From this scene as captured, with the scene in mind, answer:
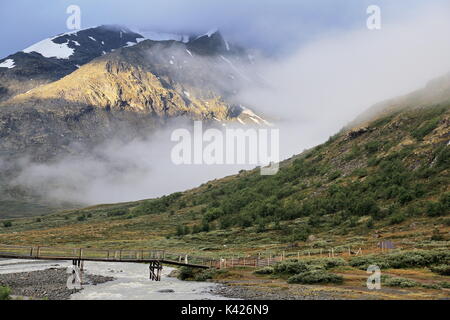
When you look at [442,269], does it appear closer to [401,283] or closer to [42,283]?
[401,283]

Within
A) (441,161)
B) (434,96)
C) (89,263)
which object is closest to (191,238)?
(89,263)

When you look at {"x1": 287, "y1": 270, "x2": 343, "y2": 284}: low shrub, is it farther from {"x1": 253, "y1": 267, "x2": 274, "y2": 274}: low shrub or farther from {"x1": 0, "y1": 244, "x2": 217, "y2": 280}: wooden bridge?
{"x1": 0, "y1": 244, "x2": 217, "y2": 280}: wooden bridge

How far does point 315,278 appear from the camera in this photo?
1639 inches

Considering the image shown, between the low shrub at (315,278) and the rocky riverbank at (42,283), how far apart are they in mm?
21143

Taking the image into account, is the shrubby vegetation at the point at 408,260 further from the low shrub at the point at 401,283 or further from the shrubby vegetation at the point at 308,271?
the low shrub at the point at 401,283

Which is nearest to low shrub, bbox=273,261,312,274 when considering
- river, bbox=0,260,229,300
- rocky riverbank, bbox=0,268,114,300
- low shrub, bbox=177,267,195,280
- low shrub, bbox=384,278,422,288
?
river, bbox=0,260,229,300

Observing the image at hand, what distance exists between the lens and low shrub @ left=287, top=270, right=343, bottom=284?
1599 inches

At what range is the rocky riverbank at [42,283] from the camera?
123 feet

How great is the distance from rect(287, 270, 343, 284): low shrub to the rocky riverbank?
21.1 m

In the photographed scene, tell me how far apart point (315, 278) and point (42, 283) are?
29183 millimetres

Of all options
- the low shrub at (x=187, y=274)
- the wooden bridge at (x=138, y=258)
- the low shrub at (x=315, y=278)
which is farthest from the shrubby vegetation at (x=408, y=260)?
the wooden bridge at (x=138, y=258)

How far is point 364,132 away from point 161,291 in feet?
356

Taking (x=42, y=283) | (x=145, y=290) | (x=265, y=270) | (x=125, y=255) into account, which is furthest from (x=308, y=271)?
(x=125, y=255)
